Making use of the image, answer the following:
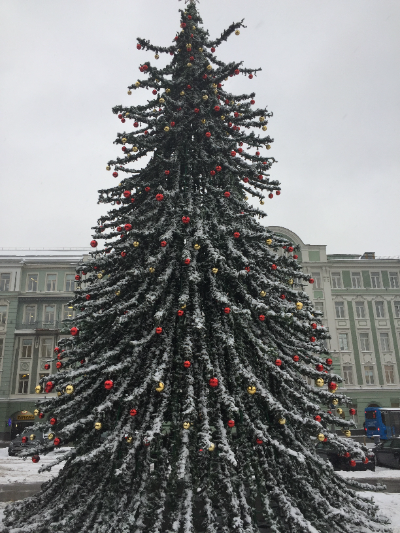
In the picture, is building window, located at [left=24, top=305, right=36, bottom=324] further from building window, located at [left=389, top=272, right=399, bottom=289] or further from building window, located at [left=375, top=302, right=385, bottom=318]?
building window, located at [left=389, top=272, right=399, bottom=289]

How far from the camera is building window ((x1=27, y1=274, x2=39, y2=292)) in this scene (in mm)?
32406

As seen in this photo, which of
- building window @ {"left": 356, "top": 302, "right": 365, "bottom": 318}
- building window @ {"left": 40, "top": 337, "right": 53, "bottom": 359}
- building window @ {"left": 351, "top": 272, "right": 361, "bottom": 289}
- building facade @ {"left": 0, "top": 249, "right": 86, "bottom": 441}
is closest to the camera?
building facade @ {"left": 0, "top": 249, "right": 86, "bottom": 441}

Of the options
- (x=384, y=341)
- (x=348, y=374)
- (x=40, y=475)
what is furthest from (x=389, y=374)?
(x=40, y=475)

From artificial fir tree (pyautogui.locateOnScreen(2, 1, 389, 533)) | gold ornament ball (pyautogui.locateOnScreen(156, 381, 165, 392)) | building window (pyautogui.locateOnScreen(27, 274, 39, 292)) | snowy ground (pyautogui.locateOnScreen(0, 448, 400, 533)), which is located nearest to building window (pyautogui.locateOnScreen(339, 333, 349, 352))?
snowy ground (pyautogui.locateOnScreen(0, 448, 400, 533))

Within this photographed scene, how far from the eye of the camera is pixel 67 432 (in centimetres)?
531

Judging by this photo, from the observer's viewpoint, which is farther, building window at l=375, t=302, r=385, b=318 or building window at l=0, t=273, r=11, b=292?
building window at l=375, t=302, r=385, b=318

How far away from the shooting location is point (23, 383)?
29953mm

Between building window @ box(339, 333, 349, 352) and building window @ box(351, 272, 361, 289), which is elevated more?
building window @ box(351, 272, 361, 289)

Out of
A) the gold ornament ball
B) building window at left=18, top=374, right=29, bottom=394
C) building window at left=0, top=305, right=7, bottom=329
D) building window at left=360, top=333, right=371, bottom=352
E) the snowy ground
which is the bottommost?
the snowy ground

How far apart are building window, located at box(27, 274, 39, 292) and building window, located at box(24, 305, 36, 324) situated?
1.37 meters

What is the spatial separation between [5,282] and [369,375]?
98.3 feet

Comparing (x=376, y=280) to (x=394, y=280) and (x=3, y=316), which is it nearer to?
(x=394, y=280)

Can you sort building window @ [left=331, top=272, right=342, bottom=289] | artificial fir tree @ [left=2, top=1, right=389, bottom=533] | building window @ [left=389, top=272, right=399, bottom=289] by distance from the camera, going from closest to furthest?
artificial fir tree @ [left=2, top=1, right=389, bottom=533], building window @ [left=331, top=272, right=342, bottom=289], building window @ [left=389, top=272, right=399, bottom=289]

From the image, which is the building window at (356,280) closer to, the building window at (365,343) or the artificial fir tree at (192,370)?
the building window at (365,343)
